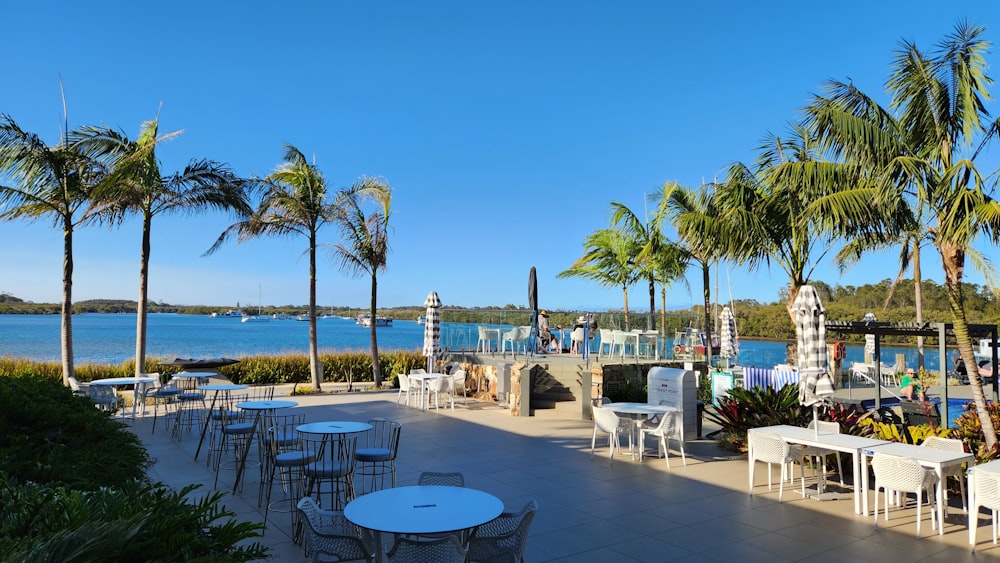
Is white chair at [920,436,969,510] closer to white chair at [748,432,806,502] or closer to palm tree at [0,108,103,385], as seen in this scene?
white chair at [748,432,806,502]

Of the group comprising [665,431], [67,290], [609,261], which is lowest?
[665,431]

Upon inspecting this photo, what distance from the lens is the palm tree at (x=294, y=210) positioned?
667 inches

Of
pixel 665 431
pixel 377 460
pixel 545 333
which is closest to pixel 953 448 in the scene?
pixel 665 431

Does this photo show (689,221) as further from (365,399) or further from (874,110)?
(365,399)

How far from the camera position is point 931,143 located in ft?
28.6

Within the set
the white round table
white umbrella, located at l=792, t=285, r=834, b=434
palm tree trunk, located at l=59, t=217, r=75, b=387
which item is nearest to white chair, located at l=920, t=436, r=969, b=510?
white umbrella, located at l=792, t=285, r=834, b=434

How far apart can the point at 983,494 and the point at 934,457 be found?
74 cm

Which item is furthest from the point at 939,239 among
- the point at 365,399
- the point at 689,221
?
the point at 365,399

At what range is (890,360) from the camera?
86.1ft

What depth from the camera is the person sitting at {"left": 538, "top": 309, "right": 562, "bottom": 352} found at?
18.0 meters

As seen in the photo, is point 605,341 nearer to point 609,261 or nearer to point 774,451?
point 609,261

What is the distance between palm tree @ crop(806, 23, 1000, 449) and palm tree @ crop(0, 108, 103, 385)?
1427cm

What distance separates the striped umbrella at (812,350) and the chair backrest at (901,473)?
6.54 ft

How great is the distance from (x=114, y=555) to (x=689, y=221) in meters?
12.5
